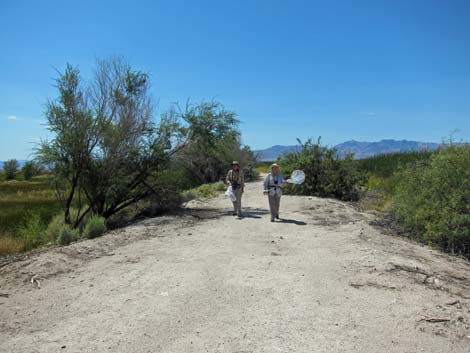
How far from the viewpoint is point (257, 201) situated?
17.7 meters

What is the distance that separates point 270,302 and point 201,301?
966 millimetres

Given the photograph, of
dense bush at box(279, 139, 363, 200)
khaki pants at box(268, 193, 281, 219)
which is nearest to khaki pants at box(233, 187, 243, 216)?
khaki pants at box(268, 193, 281, 219)

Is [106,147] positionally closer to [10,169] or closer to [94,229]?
[94,229]

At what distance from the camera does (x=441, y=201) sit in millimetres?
8727

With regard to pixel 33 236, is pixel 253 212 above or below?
above

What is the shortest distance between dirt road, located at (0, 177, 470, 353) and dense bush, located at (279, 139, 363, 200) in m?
9.73

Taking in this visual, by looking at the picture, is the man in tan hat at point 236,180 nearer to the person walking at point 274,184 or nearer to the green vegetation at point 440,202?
the person walking at point 274,184

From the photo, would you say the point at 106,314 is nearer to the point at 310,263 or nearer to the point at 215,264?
the point at 215,264

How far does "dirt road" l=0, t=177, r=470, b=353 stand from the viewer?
409cm

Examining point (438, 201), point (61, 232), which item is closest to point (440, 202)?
point (438, 201)

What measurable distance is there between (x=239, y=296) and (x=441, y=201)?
6.01 metres

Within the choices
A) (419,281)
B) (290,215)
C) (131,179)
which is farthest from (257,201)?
(419,281)

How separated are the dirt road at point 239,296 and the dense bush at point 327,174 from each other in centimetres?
973

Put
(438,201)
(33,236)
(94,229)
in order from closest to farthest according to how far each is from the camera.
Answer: (438,201) → (94,229) → (33,236)
